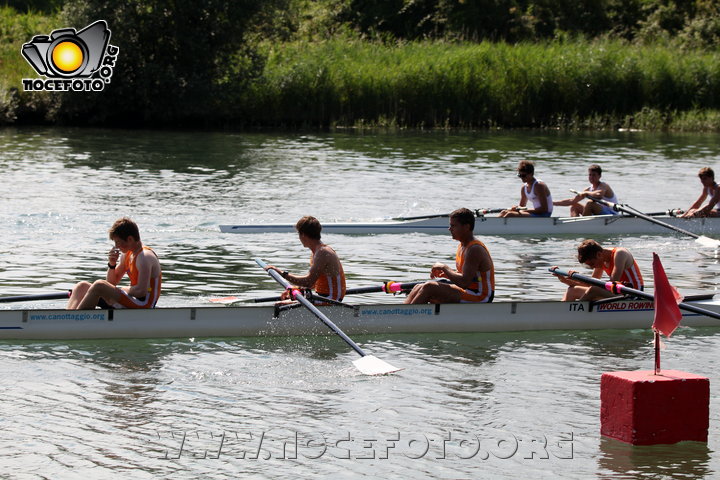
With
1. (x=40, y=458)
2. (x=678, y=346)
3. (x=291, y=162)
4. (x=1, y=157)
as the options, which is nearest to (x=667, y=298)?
(x=678, y=346)

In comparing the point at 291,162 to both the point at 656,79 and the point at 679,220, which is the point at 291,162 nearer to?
the point at 679,220

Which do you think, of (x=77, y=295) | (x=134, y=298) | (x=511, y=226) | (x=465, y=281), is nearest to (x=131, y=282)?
(x=134, y=298)

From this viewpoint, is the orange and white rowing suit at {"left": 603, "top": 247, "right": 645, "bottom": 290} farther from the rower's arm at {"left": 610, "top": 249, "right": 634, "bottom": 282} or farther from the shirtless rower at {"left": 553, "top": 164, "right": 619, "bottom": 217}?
the shirtless rower at {"left": 553, "top": 164, "right": 619, "bottom": 217}

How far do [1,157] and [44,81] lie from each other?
9.92m

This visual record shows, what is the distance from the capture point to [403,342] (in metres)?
13.2

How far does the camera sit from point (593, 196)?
69.6 ft

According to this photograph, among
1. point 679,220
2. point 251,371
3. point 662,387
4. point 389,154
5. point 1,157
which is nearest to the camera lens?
point 662,387

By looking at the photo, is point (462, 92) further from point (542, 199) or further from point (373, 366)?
point (373, 366)

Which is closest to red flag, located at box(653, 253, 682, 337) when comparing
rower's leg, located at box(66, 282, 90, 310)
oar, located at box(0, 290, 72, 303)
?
rower's leg, located at box(66, 282, 90, 310)

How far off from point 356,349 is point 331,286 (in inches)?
51.3

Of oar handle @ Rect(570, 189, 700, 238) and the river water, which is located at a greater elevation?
oar handle @ Rect(570, 189, 700, 238)

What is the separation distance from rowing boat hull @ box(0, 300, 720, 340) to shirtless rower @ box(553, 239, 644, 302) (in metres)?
0.20

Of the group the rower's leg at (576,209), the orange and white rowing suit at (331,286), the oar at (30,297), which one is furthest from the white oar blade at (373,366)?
the rower's leg at (576,209)
